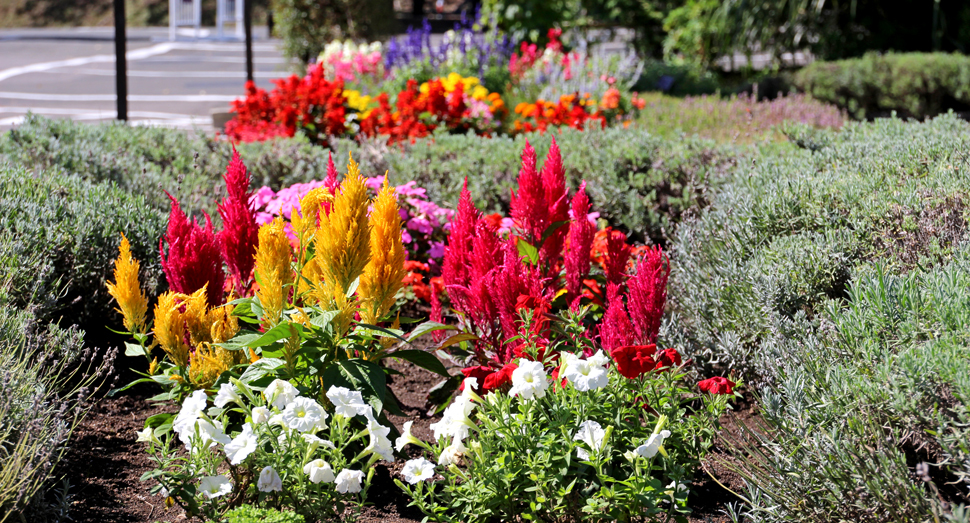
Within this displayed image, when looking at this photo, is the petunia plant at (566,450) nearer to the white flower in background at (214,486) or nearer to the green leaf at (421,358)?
the green leaf at (421,358)

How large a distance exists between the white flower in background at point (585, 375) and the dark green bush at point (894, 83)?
10205 mm

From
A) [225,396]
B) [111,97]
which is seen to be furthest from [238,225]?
[111,97]

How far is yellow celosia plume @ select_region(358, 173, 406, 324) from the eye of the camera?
2.49m

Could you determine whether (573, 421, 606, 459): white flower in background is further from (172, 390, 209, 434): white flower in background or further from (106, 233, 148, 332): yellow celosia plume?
(106, 233, 148, 332): yellow celosia plume

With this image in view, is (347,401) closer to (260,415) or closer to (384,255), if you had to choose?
(260,415)

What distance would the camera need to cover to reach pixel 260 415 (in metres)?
2.26

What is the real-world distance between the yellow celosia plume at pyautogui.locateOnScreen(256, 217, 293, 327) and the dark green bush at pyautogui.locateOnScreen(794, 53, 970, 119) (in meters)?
10.6

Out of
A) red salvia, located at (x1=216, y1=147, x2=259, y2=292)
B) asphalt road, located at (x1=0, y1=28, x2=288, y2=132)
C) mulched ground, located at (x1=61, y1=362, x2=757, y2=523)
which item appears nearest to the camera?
mulched ground, located at (x1=61, y1=362, x2=757, y2=523)

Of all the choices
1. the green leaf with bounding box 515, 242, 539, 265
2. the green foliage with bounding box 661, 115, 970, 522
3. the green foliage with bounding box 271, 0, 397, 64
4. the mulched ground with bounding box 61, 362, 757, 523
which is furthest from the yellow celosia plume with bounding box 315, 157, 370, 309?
the green foliage with bounding box 271, 0, 397, 64

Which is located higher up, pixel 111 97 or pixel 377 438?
pixel 111 97

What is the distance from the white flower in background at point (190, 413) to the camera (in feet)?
7.43

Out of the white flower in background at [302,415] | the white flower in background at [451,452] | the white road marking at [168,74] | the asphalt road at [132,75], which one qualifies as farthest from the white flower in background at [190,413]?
the white road marking at [168,74]

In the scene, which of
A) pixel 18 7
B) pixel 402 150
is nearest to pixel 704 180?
pixel 402 150

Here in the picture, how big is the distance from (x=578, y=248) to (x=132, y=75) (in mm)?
17749
